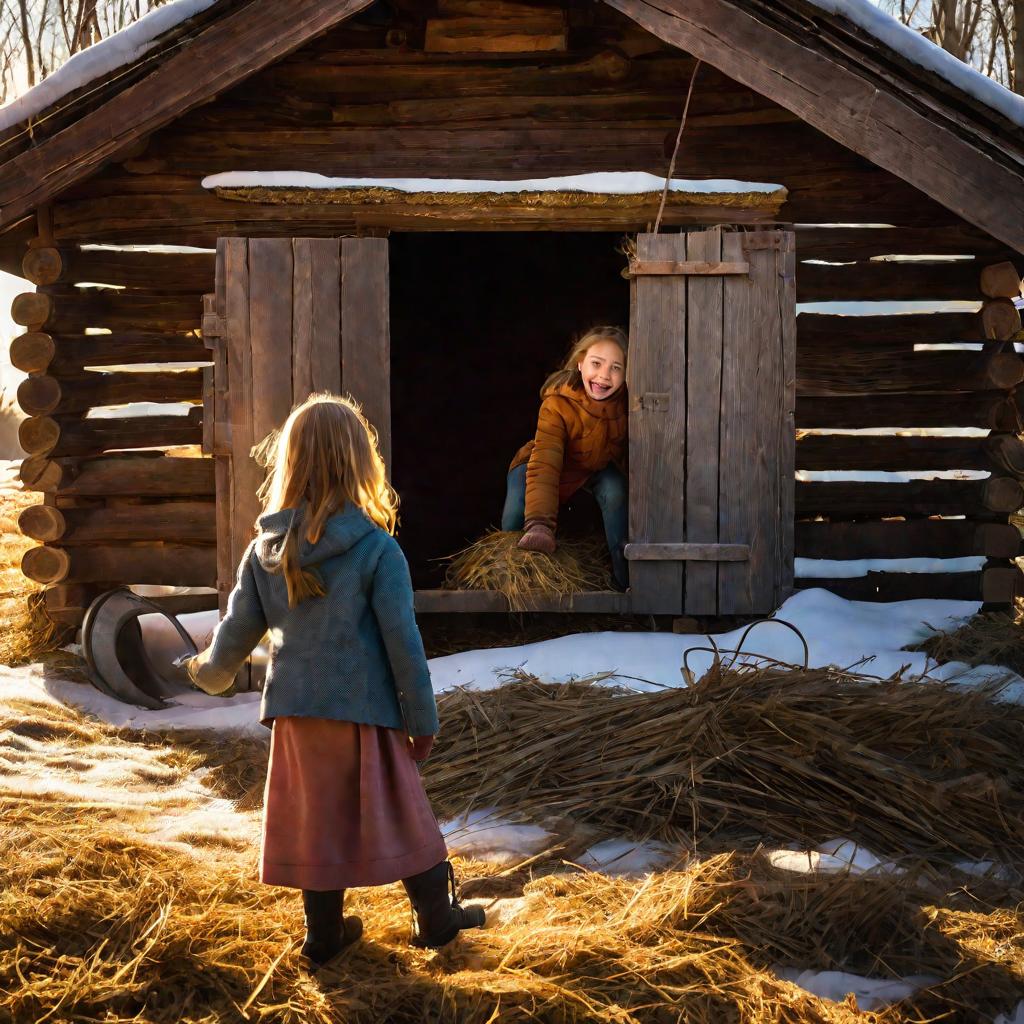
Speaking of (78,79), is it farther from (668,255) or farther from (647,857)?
(647,857)

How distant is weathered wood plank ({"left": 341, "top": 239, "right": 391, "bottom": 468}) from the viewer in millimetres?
5777

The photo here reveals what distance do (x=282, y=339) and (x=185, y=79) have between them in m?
1.27

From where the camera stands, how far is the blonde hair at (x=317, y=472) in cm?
305

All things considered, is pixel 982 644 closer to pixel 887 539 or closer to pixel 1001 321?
pixel 887 539

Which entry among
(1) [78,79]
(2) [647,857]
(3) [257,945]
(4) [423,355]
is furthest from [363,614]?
(4) [423,355]

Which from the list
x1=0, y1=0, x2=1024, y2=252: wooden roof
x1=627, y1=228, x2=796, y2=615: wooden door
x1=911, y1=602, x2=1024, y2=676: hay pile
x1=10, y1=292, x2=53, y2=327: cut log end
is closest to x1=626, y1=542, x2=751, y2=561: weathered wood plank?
x1=627, y1=228, x2=796, y2=615: wooden door

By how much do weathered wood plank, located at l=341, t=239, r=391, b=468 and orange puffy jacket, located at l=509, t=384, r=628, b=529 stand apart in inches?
37.0

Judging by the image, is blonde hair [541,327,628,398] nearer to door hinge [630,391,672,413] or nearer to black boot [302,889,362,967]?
door hinge [630,391,672,413]

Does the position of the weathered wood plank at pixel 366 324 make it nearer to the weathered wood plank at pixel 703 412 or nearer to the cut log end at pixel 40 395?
the weathered wood plank at pixel 703 412

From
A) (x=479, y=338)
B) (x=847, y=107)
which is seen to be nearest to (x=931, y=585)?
(x=847, y=107)

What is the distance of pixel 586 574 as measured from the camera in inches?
242

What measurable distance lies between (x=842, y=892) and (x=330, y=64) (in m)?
4.71

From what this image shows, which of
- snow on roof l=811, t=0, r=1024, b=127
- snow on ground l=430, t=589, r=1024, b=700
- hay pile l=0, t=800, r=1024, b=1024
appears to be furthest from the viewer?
snow on ground l=430, t=589, r=1024, b=700

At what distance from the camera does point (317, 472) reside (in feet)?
10.2
